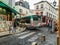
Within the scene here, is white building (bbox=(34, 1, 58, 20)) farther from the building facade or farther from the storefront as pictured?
the storefront

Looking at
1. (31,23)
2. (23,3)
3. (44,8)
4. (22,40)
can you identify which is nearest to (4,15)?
(22,40)

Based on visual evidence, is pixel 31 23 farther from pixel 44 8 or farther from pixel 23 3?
pixel 23 3

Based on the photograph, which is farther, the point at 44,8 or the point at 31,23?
the point at 44,8

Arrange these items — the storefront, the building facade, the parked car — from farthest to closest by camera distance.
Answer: the building facade, the parked car, the storefront

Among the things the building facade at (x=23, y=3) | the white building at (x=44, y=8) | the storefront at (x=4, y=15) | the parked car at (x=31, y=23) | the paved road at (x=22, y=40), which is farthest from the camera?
the building facade at (x=23, y=3)

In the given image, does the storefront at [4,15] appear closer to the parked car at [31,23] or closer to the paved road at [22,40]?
the paved road at [22,40]

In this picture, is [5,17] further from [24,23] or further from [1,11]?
[24,23]

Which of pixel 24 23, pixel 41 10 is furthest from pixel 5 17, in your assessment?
pixel 41 10

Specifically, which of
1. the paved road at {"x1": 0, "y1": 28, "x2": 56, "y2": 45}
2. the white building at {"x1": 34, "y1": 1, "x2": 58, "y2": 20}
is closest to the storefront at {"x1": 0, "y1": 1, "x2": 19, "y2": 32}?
the paved road at {"x1": 0, "y1": 28, "x2": 56, "y2": 45}

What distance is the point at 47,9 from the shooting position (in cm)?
5128

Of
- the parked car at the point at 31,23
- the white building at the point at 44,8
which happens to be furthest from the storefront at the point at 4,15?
the white building at the point at 44,8

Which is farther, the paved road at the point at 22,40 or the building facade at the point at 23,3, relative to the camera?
the building facade at the point at 23,3

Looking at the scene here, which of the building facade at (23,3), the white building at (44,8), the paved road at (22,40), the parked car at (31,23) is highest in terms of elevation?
the building facade at (23,3)

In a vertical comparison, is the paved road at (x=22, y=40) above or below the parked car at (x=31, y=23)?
below
